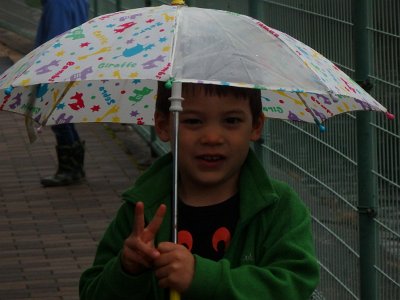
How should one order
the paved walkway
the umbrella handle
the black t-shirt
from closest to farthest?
the umbrella handle
the black t-shirt
the paved walkway

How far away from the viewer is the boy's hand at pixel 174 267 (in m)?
3.11

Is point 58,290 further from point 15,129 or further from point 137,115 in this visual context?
point 15,129

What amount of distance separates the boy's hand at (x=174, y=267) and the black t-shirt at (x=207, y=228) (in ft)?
0.92

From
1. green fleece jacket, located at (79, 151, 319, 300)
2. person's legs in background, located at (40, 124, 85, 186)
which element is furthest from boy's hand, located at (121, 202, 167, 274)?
person's legs in background, located at (40, 124, 85, 186)

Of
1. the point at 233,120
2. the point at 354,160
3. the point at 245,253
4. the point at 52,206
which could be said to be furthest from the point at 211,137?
the point at 52,206

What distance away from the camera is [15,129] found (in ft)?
38.9

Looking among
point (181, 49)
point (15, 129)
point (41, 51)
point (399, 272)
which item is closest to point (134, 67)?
point (181, 49)

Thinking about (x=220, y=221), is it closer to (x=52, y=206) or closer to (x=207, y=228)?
(x=207, y=228)

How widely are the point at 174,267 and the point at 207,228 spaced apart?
350mm

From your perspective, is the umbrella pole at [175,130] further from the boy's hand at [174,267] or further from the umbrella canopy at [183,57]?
the boy's hand at [174,267]

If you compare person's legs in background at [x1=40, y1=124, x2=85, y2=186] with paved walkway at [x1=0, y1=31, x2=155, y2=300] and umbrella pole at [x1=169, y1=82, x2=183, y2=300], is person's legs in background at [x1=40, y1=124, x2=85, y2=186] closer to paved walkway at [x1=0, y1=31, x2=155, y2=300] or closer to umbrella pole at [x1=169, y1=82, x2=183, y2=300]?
paved walkway at [x1=0, y1=31, x2=155, y2=300]

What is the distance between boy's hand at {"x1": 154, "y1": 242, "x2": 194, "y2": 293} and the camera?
3.11 metres

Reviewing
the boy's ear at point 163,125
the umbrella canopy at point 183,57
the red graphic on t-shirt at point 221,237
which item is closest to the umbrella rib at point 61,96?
the umbrella canopy at point 183,57

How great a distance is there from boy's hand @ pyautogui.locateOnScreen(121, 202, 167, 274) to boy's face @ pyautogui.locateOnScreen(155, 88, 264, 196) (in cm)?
28
